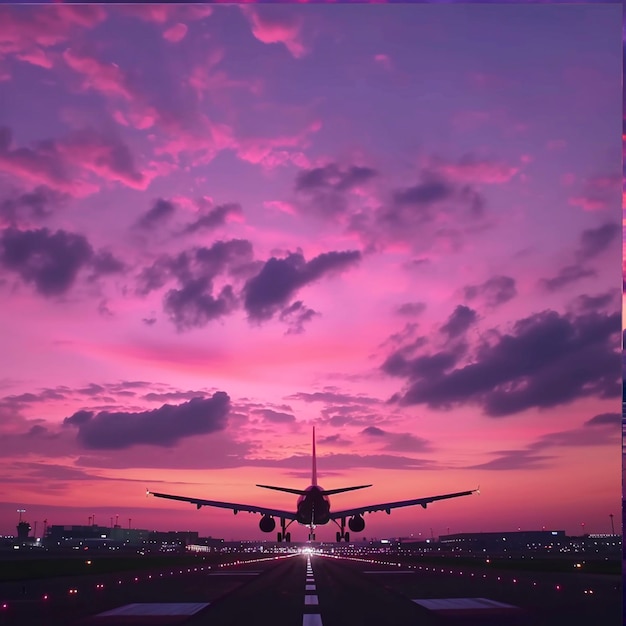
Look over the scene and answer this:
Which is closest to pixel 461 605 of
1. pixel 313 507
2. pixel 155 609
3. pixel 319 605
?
pixel 319 605

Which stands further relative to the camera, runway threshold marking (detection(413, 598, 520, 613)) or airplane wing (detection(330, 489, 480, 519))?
airplane wing (detection(330, 489, 480, 519))

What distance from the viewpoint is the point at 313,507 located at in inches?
2746

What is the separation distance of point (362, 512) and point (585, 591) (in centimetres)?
4102

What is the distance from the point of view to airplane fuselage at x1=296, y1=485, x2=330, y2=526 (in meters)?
69.6

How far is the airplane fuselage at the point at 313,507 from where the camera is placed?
69562 mm

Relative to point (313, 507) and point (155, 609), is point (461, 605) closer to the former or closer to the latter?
point (155, 609)

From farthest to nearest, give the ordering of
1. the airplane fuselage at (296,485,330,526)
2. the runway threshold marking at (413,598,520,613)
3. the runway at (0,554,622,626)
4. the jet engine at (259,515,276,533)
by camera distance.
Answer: the jet engine at (259,515,276,533) < the airplane fuselage at (296,485,330,526) < the runway threshold marking at (413,598,520,613) < the runway at (0,554,622,626)

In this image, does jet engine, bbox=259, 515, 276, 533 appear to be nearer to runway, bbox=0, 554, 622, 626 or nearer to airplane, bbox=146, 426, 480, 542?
airplane, bbox=146, 426, 480, 542

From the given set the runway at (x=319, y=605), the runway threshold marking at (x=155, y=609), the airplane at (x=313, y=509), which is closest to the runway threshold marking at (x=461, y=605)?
the runway at (x=319, y=605)

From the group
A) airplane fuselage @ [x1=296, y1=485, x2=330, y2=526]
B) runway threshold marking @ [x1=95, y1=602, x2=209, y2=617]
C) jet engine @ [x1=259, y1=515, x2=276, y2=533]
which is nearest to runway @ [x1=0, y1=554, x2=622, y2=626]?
runway threshold marking @ [x1=95, y1=602, x2=209, y2=617]

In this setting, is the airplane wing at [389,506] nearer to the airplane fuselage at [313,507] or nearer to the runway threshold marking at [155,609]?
the airplane fuselage at [313,507]

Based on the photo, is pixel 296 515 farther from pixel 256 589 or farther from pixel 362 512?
pixel 256 589

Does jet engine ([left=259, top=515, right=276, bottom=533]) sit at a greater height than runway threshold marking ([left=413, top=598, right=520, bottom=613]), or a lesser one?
lesser

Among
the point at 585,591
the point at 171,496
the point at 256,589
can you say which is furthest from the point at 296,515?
the point at 585,591
